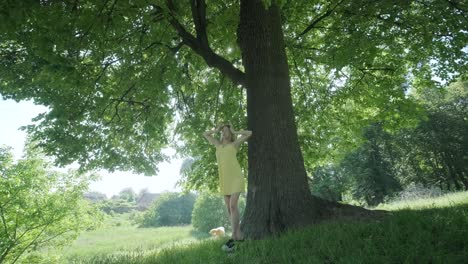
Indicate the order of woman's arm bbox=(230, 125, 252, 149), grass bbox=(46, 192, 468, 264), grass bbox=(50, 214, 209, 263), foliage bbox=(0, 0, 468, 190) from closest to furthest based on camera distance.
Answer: grass bbox=(46, 192, 468, 264)
woman's arm bbox=(230, 125, 252, 149)
foliage bbox=(0, 0, 468, 190)
grass bbox=(50, 214, 209, 263)

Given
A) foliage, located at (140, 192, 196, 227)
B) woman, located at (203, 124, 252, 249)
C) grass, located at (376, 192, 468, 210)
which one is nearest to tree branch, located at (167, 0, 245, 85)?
woman, located at (203, 124, 252, 249)

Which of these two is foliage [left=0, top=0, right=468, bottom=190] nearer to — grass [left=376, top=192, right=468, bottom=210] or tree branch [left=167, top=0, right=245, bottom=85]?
tree branch [left=167, top=0, right=245, bottom=85]

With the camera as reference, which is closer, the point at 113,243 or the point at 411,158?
the point at 113,243

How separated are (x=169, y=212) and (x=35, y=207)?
53.2 metres

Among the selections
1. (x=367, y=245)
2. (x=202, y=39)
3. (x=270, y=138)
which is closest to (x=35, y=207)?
(x=202, y=39)

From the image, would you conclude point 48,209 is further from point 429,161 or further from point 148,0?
point 429,161

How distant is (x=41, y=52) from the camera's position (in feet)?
22.9

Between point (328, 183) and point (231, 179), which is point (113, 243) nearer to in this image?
point (328, 183)

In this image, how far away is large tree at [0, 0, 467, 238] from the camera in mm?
6910

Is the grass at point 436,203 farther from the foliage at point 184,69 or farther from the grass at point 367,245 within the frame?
the foliage at point 184,69

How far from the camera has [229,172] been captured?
20.9 ft

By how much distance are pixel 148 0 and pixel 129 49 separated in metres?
2.38

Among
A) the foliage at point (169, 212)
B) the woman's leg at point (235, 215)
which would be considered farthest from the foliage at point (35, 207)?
the foliage at point (169, 212)

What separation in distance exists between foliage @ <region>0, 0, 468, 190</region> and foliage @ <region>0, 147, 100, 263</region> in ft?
16.5
